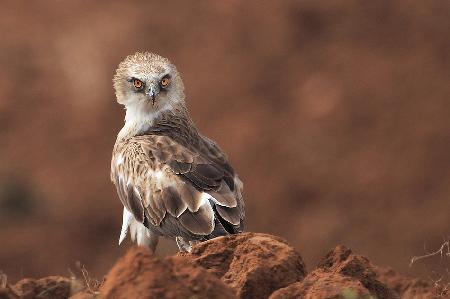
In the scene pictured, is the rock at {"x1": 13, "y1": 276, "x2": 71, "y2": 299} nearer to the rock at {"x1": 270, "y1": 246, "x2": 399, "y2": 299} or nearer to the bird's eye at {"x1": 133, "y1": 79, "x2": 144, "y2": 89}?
the rock at {"x1": 270, "y1": 246, "x2": 399, "y2": 299}

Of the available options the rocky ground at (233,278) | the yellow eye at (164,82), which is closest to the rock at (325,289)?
the rocky ground at (233,278)

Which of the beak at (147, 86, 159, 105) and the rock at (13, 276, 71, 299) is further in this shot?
the beak at (147, 86, 159, 105)

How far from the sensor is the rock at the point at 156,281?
7.70 meters

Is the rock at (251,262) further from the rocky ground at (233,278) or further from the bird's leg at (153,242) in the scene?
the bird's leg at (153,242)

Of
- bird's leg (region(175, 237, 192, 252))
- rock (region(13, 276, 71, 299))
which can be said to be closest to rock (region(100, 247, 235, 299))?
rock (region(13, 276, 71, 299))

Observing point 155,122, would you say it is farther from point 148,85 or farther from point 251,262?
point 251,262

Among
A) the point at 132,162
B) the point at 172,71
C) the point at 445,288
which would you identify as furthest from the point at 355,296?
the point at 172,71

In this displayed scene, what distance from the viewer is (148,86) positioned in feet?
41.0

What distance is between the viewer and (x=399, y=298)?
886 cm

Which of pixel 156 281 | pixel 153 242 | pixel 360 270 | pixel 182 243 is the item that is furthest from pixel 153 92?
pixel 156 281

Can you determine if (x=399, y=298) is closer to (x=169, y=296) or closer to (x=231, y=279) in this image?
(x=231, y=279)

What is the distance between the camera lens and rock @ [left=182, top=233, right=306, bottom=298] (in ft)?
28.0

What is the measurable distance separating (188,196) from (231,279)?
8.86 ft

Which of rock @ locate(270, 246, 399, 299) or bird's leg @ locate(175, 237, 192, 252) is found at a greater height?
rock @ locate(270, 246, 399, 299)
